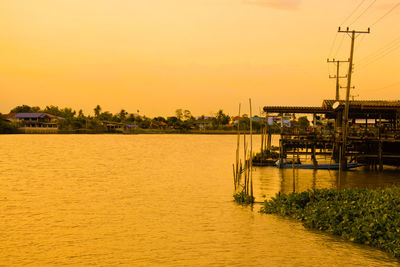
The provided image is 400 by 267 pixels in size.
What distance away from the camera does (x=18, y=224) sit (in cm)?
1484

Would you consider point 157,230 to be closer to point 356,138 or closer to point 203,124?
point 356,138

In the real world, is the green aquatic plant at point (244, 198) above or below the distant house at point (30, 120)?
below

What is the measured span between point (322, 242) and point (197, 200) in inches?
334

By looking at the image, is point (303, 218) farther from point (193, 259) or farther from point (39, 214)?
point (39, 214)

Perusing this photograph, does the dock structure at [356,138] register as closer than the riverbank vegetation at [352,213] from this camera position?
No

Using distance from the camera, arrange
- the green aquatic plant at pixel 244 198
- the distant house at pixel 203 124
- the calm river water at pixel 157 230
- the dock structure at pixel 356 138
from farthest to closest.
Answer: the distant house at pixel 203 124
the dock structure at pixel 356 138
the green aquatic plant at pixel 244 198
the calm river water at pixel 157 230

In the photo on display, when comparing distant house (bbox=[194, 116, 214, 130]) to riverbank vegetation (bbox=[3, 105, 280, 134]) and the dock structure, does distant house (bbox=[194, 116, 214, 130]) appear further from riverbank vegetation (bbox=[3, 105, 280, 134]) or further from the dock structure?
the dock structure

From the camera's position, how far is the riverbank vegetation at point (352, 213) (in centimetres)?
1112

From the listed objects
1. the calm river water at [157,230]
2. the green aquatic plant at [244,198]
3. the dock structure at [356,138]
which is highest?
the dock structure at [356,138]

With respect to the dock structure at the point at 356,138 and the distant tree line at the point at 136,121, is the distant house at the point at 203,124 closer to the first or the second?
the distant tree line at the point at 136,121

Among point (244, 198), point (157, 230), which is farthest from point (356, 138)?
point (157, 230)

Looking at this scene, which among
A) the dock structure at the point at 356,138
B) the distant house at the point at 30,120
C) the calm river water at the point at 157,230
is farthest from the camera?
the distant house at the point at 30,120

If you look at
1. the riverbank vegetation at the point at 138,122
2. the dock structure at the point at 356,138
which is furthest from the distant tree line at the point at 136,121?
the dock structure at the point at 356,138

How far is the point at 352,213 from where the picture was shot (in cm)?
1230
